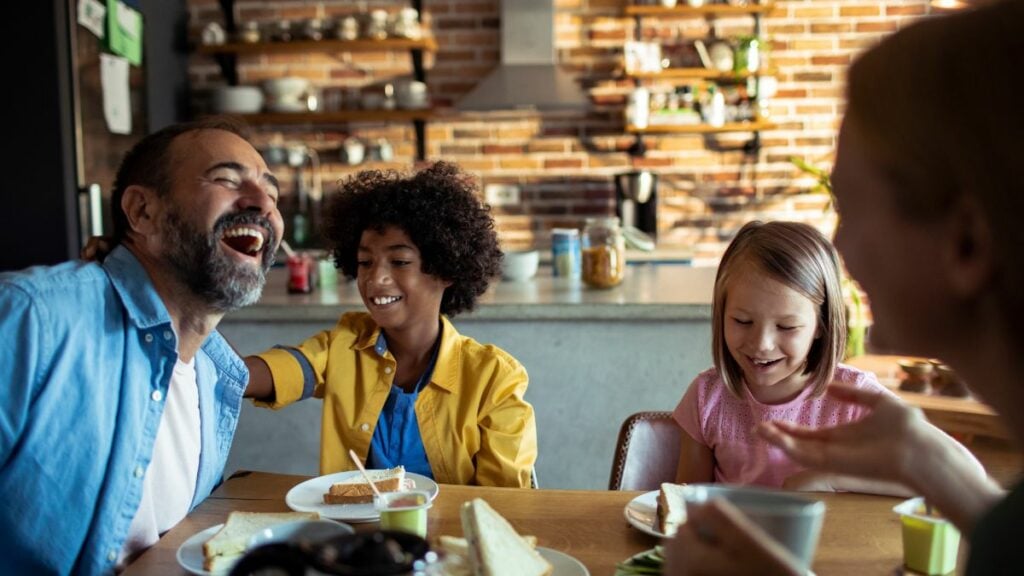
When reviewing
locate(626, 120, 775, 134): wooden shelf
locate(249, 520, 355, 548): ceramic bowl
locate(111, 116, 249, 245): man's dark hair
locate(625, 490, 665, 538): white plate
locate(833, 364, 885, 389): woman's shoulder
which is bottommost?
locate(625, 490, 665, 538): white plate

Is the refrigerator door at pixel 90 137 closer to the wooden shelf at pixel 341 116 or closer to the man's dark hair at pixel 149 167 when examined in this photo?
the wooden shelf at pixel 341 116

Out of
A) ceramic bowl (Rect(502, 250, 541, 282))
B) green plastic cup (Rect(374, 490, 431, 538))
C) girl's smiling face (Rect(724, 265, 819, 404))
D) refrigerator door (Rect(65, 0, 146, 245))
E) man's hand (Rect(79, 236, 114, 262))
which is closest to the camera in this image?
green plastic cup (Rect(374, 490, 431, 538))

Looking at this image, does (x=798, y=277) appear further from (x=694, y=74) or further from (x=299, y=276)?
(x=694, y=74)

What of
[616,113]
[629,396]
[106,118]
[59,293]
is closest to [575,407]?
[629,396]

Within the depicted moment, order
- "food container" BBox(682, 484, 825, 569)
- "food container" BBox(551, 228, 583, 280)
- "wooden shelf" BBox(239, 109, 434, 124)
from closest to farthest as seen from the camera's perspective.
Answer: "food container" BBox(682, 484, 825, 569)
"food container" BBox(551, 228, 583, 280)
"wooden shelf" BBox(239, 109, 434, 124)

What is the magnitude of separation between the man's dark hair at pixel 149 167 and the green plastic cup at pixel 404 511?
0.71 meters

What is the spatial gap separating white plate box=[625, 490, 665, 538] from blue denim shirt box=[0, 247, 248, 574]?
0.71 m

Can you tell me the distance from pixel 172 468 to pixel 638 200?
400cm

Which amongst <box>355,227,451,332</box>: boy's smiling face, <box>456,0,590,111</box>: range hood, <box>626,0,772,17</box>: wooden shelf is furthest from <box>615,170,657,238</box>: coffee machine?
<box>355,227,451,332</box>: boy's smiling face

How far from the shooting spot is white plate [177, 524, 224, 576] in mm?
1137

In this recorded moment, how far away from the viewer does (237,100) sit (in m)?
5.30

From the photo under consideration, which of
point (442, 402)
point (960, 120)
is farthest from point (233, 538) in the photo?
point (960, 120)

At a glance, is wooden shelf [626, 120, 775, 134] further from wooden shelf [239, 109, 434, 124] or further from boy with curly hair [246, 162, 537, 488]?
boy with curly hair [246, 162, 537, 488]

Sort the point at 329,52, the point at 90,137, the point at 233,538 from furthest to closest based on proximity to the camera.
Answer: the point at 329,52
the point at 90,137
the point at 233,538
